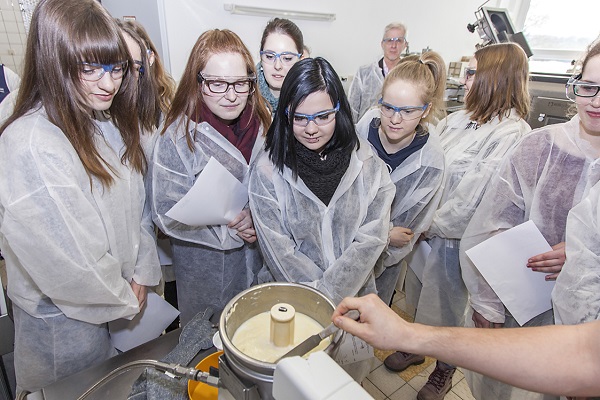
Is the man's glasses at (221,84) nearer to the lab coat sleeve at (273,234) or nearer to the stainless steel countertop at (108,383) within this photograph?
the lab coat sleeve at (273,234)

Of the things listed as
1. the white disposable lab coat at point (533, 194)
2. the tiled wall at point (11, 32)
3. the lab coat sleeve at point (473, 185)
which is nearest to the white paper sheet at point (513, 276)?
the white disposable lab coat at point (533, 194)

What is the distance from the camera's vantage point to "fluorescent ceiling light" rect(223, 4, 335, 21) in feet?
8.79

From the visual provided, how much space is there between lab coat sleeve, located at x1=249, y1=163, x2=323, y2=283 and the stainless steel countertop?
32cm

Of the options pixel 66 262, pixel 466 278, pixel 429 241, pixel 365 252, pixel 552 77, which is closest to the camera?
pixel 66 262

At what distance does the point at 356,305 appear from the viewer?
62 centimetres

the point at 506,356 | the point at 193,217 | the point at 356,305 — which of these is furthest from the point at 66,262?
the point at 506,356

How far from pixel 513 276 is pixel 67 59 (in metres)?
1.38

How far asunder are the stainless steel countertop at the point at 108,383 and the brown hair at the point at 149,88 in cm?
77

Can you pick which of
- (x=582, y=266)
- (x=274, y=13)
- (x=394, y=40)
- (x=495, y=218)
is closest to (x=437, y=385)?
(x=495, y=218)

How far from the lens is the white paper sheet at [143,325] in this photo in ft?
3.43

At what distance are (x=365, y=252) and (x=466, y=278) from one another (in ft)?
1.61

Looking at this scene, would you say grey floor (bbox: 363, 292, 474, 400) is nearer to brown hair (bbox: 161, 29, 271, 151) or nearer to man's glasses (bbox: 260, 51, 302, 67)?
brown hair (bbox: 161, 29, 271, 151)

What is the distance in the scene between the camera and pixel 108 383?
2.44ft

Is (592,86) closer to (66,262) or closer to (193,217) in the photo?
(193,217)
